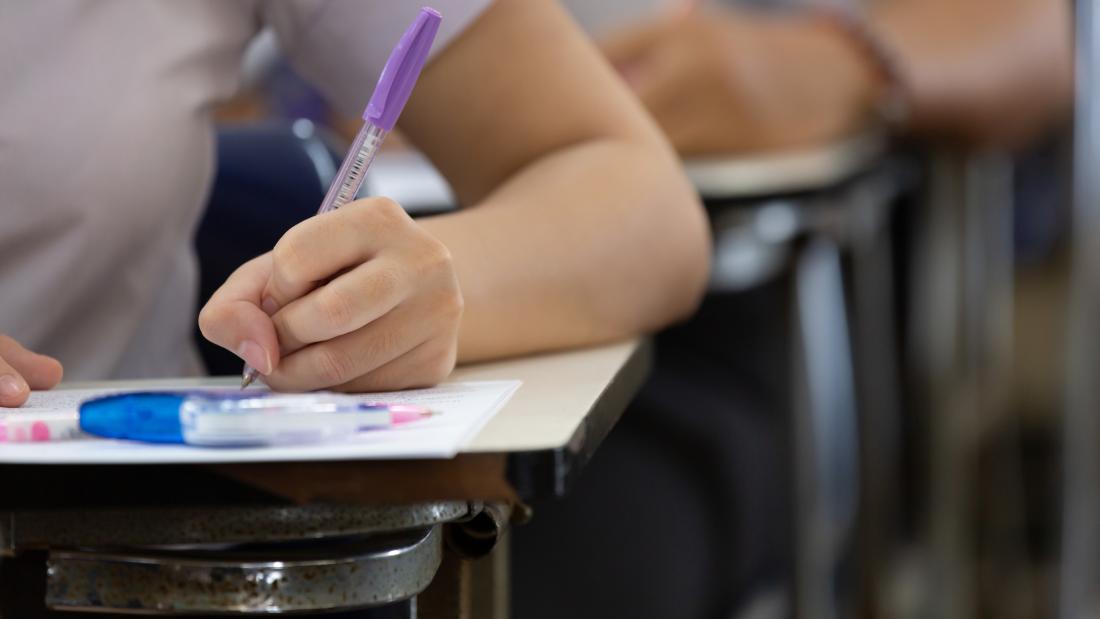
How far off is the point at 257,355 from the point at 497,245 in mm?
187

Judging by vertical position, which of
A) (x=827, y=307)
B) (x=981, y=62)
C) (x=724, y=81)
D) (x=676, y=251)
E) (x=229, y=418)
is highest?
(x=229, y=418)

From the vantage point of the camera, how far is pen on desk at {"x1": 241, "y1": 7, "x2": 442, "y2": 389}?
533mm

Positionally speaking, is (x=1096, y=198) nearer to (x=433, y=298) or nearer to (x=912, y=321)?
(x=912, y=321)

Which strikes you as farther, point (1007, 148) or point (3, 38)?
point (1007, 148)

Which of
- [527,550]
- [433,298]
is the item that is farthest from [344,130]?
[433,298]

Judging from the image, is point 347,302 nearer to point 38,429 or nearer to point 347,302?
point 347,302

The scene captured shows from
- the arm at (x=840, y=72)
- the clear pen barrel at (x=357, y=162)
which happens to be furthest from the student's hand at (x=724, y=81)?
the clear pen barrel at (x=357, y=162)

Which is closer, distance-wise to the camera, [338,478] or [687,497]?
[338,478]

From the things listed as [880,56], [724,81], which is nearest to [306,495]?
[724,81]

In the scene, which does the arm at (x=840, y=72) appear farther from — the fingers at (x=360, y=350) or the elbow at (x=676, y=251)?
the fingers at (x=360, y=350)

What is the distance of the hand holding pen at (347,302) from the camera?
1.59ft

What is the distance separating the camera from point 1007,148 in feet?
7.04

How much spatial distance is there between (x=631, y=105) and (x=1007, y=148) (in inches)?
59.3

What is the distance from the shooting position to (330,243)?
1.59ft
